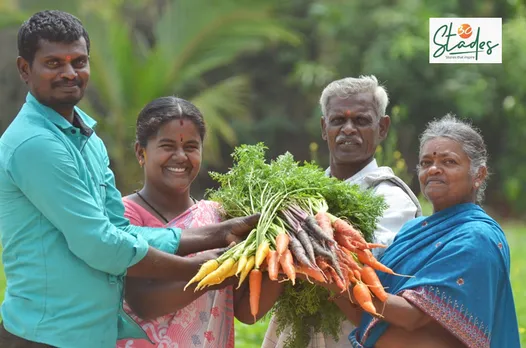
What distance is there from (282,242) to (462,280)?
76cm

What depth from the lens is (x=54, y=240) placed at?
3070 mm

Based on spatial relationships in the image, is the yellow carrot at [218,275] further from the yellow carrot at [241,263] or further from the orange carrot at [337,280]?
the orange carrot at [337,280]

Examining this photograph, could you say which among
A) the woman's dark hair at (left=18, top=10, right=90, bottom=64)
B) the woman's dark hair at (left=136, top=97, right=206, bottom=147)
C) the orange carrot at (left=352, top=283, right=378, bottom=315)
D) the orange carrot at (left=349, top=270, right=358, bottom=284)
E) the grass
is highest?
the woman's dark hair at (left=18, top=10, right=90, bottom=64)

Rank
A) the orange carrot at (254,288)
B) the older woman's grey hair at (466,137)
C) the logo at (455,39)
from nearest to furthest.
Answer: the orange carrot at (254,288), the older woman's grey hair at (466,137), the logo at (455,39)

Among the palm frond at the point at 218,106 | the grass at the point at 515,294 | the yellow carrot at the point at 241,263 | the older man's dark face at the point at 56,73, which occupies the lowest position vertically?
the grass at the point at 515,294

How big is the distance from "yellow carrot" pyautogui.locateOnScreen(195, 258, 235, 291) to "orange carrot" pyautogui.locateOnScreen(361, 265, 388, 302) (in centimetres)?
56

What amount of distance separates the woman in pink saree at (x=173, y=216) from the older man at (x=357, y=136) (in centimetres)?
40

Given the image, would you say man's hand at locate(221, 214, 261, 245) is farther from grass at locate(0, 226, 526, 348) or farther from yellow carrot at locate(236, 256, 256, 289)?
grass at locate(0, 226, 526, 348)

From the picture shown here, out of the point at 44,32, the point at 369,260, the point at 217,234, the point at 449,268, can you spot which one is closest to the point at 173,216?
the point at 217,234

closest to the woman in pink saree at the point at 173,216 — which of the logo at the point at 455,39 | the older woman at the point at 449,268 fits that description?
the older woman at the point at 449,268

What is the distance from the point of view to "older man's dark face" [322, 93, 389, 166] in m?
4.03

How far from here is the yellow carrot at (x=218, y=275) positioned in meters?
3.14

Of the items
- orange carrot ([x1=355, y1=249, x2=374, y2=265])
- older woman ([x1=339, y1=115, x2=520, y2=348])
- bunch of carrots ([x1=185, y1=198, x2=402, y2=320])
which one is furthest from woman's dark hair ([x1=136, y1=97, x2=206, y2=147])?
older woman ([x1=339, y1=115, x2=520, y2=348])

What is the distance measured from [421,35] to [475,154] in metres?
11.2
